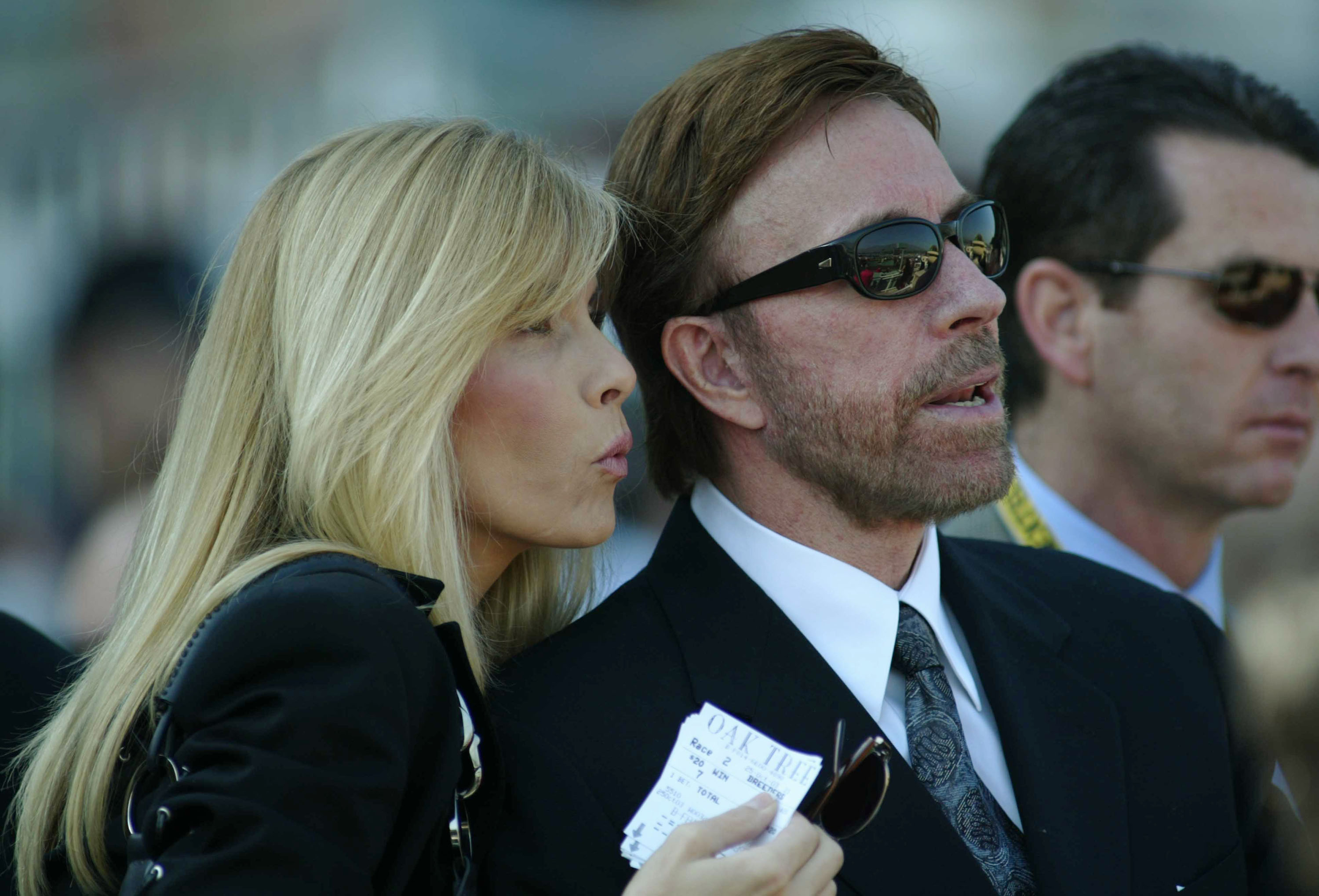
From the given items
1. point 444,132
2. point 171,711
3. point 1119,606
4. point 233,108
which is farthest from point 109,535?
point 1119,606

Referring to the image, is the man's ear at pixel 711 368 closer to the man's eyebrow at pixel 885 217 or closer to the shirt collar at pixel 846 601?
the shirt collar at pixel 846 601

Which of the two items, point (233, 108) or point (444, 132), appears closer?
point (444, 132)

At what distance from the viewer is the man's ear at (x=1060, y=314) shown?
12.9 ft

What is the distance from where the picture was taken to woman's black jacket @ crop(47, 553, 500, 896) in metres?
1.71

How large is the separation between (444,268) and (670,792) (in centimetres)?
99

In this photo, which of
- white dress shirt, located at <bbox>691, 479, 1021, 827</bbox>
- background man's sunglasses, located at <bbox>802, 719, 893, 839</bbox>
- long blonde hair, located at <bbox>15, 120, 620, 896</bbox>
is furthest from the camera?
white dress shirt, located at <bbox>691, 479, 1021, 827</bbox>

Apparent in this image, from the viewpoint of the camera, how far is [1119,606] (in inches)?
114

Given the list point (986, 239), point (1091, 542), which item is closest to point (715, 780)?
point (986, 239)

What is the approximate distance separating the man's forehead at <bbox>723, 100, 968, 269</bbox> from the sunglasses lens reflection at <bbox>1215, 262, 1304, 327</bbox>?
131 centimetres

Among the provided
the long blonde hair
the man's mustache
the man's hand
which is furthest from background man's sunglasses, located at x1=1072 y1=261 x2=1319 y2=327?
the man's hand

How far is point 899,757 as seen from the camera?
2322 mm

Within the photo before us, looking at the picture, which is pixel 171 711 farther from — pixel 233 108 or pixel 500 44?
pixel 500 44

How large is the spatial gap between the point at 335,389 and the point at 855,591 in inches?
41.1

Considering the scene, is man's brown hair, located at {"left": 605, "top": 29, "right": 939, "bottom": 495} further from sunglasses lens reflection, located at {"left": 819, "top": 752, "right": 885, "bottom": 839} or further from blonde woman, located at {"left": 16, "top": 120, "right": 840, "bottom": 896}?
sunglasses lens reflection, located at {"left": 819, "top": 752, "right": 885, "bottom": 839}
